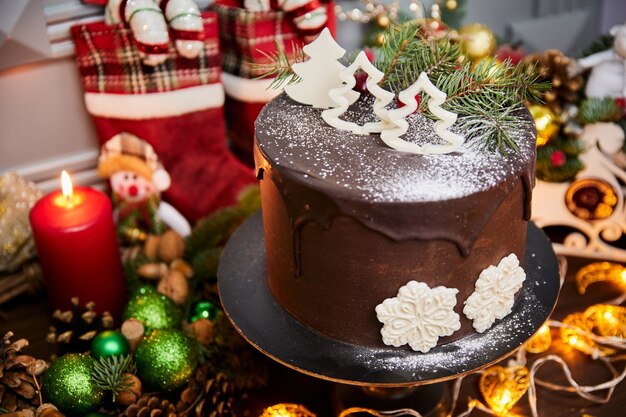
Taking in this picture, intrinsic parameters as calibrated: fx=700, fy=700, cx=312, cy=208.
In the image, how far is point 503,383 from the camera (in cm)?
115

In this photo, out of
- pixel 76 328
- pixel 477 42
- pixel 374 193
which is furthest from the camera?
pixel 477 42

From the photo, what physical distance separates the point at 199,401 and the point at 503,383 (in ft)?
1.61

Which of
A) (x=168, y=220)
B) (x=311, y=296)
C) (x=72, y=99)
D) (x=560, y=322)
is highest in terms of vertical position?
(x=72, y=99)

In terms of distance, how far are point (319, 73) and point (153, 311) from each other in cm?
49

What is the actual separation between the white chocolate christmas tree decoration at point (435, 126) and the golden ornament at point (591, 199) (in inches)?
23.8

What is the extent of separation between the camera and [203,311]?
125cm

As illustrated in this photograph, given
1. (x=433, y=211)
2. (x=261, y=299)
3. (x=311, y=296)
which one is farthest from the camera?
(x=261, y=299)

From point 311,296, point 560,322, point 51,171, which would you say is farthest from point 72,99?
point 560,322

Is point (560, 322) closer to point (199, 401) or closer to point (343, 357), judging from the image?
point (343, 357)

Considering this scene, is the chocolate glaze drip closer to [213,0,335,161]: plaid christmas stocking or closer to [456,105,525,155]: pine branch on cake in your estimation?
[456,105,525,155]: pine branch on cake

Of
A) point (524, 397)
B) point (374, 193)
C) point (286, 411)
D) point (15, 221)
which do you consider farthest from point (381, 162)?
point (15, 221)

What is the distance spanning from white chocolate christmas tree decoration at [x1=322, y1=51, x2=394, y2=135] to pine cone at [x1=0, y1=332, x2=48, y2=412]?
1.82 ft

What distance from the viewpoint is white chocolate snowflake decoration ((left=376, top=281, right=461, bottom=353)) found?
89 centimetres

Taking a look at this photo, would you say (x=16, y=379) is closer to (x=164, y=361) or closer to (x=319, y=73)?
(x=164, y=361)
